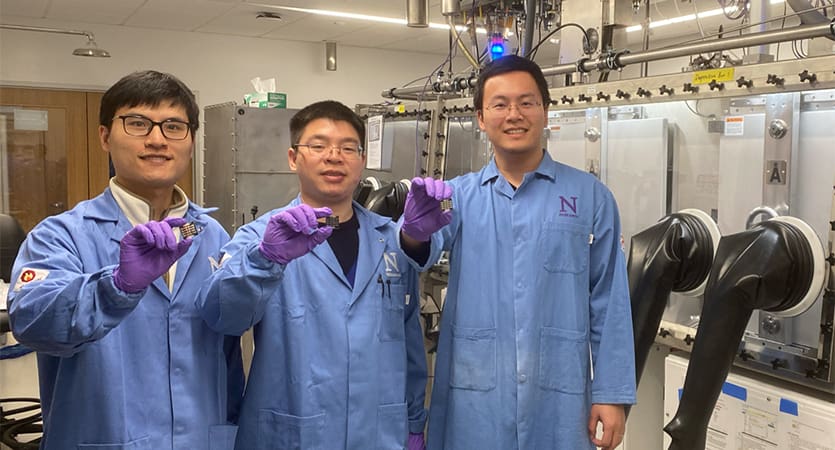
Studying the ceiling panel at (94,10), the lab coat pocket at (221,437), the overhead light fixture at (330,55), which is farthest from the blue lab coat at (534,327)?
the overhead light fixture at (330,55)

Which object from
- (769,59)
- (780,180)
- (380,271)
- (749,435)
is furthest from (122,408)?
(769,59)

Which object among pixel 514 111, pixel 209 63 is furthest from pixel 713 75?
pixel 209 63

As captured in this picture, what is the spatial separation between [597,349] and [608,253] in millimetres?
240

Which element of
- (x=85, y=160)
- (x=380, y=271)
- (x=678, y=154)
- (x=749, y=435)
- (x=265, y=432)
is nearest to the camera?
(x=265, y=432)

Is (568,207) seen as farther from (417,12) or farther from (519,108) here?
(417,12)

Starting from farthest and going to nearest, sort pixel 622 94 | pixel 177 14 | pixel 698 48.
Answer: pixel 177 14 < pixel 622 94 < pixel 698 48

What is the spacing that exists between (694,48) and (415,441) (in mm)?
1435

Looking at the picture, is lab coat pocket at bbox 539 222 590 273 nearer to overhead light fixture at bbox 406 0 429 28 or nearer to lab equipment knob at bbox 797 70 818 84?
lab equipment knob at bbox 797 70 818 84

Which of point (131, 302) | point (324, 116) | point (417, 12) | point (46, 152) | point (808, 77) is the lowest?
point (131, 302)

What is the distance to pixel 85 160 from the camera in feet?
22.4

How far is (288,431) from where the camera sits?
149 centimetres

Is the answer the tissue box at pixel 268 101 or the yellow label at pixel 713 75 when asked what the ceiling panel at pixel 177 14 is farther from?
the yellow label at pixel 713 75

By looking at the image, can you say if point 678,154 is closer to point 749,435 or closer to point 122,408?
point 749,435

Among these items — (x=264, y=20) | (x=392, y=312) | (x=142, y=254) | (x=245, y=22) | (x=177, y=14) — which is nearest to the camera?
(x=142, y=254)
